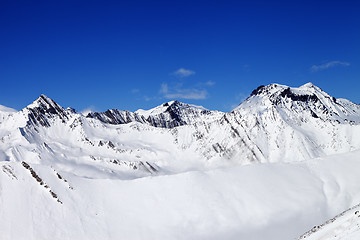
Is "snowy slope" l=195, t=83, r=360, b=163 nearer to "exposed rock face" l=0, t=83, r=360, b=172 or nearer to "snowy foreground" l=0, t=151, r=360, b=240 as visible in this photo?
"exposed rock face" l=0, t=83, r=360, b=172

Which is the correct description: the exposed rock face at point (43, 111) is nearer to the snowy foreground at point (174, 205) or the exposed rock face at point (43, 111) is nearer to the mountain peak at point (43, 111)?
the mountain peak at point (43, 111)

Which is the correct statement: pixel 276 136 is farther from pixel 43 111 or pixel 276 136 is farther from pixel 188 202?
pixel 188 202

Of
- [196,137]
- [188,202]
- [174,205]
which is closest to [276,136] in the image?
[196,137]

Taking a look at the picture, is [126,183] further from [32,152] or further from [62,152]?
[62,152]

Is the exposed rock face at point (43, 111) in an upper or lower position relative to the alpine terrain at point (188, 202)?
upper

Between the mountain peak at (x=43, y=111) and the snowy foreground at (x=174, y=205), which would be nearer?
the snowy foreground at (x=174, y=205)

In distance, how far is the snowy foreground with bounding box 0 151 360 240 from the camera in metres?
47.6

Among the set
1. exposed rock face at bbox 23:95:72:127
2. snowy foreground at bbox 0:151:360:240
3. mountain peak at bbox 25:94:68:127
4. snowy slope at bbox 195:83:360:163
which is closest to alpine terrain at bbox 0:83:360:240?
snowy foreground at bbox 0:151:360:240

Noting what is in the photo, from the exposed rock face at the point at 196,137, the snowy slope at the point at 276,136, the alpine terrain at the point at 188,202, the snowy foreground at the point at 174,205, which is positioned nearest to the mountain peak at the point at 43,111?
the exposed rock face at the point at 196,137

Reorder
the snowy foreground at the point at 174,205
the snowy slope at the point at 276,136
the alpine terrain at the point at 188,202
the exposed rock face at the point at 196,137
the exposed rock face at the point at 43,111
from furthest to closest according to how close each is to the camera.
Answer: the exposed rock face at the point at 43,111
the snowy slope at the point at 276,136
the exposed rock face at the point at 196,137
the snowy foreground at the point at 174,205
the alpine terrain at the point at 188,202

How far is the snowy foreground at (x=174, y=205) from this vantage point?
4756 cm

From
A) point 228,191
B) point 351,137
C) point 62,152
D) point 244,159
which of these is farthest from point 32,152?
point 351,137

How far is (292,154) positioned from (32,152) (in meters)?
120

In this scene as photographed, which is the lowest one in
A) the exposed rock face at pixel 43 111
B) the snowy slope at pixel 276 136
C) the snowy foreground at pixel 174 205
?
the snowy foreground at pixel 174 205
